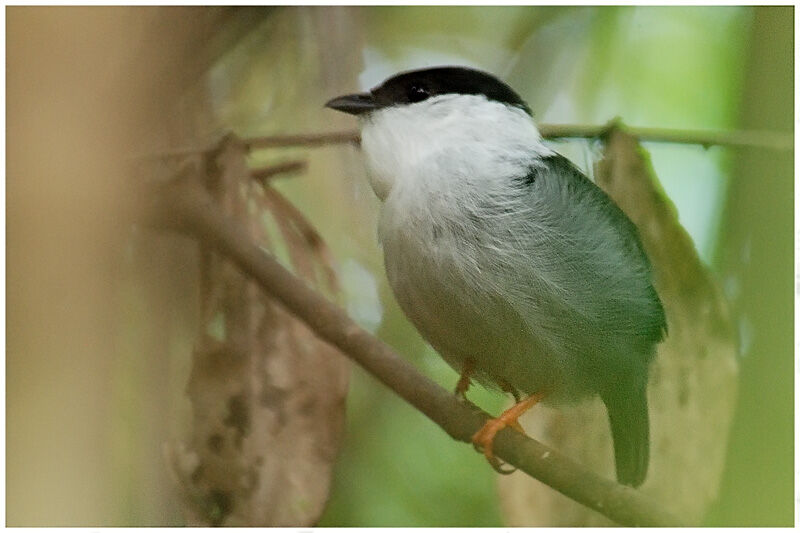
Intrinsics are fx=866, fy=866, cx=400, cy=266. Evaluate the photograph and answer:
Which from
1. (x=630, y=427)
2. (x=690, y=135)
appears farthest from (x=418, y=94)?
(x=630, y=427)

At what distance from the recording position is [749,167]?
→ 1.41 metres

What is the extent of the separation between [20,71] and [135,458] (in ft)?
2.10

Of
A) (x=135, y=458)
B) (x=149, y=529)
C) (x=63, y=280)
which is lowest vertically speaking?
(x=149, y=529)

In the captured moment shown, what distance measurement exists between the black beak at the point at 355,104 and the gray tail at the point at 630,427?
56 centimetres

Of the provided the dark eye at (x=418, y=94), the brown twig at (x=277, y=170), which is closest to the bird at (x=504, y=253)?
the dark eye at (x=418, y=94)

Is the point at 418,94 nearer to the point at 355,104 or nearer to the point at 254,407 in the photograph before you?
the point at 355,104

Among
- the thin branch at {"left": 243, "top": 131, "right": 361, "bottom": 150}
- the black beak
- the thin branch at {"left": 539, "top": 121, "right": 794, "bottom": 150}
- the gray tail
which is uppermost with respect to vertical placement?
the black beak

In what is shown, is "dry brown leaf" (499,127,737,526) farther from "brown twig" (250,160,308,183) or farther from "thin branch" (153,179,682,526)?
"brown twig" (250,160,308,183)

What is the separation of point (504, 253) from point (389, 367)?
0.84 feet

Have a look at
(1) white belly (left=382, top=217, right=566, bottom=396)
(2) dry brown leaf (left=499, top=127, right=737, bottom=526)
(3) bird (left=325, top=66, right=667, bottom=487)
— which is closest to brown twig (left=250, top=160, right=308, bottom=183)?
(3) bird (left=325, top=66, right=667, bottom=487)

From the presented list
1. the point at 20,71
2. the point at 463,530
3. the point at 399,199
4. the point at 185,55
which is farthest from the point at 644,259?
the point at 20,71

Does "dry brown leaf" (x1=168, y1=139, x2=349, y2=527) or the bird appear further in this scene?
"dry brown leaf" (x1=168, y1=139, x2=349, y2=527)

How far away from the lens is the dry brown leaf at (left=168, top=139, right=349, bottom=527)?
1.36 m

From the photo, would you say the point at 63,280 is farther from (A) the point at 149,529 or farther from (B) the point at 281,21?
(B) the point at 281,21
